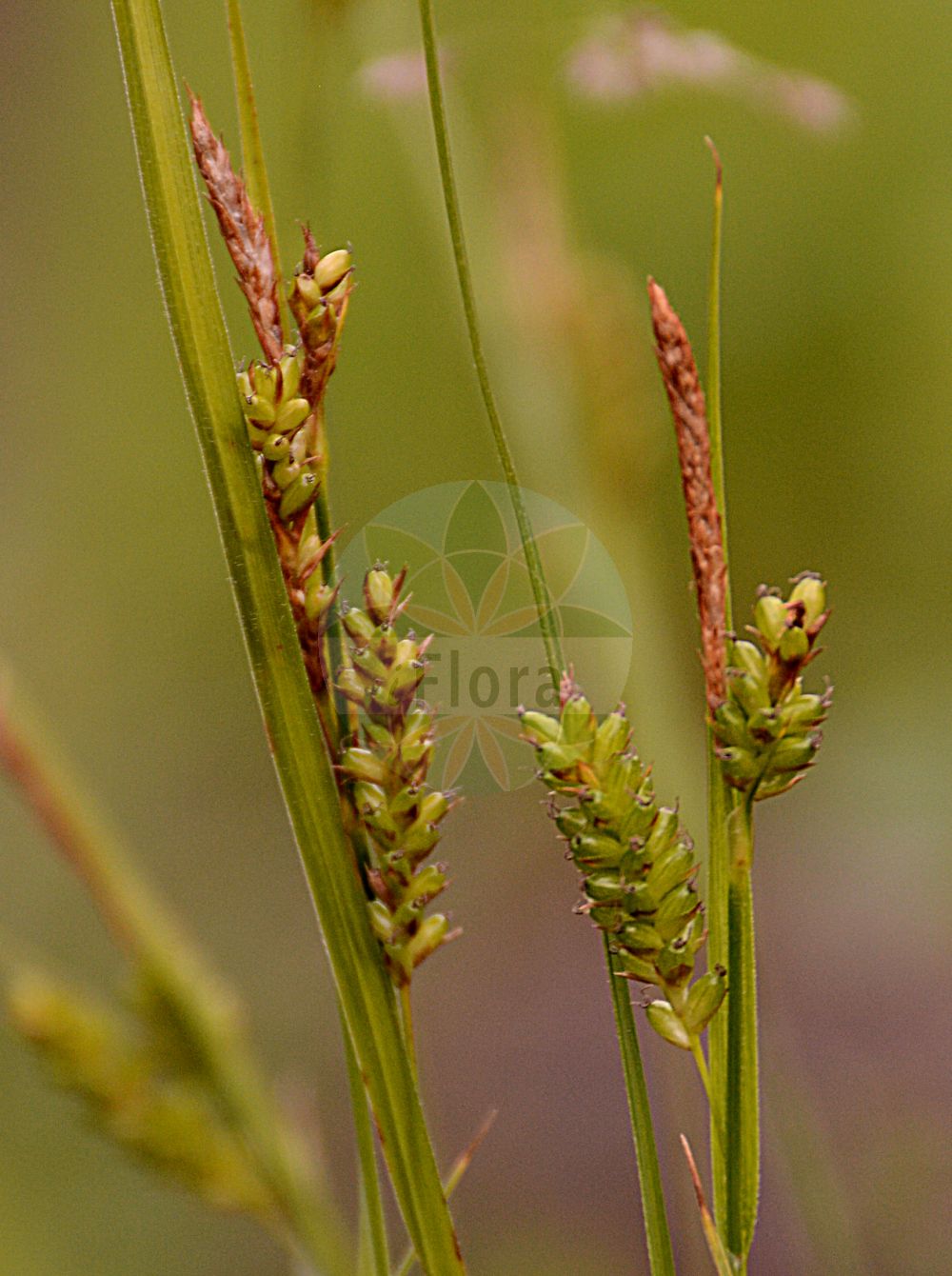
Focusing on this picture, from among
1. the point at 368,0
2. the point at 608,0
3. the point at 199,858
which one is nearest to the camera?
the point at 368,0

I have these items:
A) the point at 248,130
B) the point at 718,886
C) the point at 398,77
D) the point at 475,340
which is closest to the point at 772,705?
the point at 718,886

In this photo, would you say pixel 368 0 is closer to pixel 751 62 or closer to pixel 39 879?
pixel 751 62

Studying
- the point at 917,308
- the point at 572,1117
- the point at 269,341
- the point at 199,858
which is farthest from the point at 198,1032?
the point at 199,858

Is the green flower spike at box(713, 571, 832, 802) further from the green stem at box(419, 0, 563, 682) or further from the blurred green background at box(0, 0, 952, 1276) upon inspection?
the blurred green background at box(0, 0, 952, 1276)

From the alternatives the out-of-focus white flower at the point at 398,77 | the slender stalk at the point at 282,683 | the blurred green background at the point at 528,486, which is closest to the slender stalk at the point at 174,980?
the slender stalk at the point at 282,683

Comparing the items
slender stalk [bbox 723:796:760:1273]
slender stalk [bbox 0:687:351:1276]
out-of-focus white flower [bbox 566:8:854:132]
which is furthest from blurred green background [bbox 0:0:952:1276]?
slender stalk [bbox 723:796:760:1273]

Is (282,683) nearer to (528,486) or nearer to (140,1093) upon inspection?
(140,1093)
